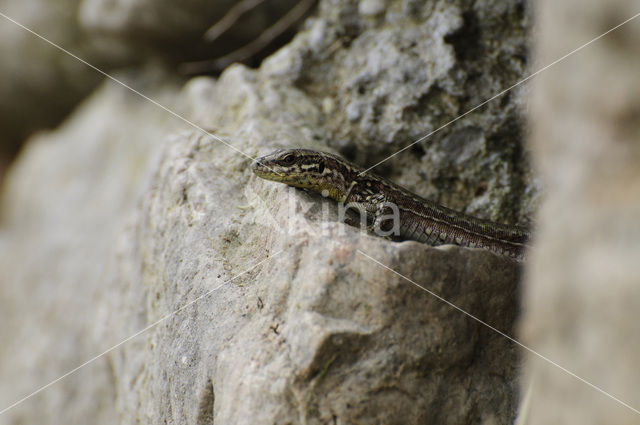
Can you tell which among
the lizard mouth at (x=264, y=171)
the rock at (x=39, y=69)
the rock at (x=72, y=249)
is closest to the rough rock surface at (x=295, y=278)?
the rock at (x=72, y=249)

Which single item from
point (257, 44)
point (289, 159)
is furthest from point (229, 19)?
point (289, 159)

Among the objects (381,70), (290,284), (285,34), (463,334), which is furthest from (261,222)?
(285,34)

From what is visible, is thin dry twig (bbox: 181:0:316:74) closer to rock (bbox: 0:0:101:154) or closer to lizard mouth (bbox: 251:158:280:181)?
rock (bbox: 0:0:101:154)

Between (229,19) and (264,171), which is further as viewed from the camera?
(229,19)

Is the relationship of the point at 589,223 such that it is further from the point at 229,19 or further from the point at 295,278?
the point at 229,19

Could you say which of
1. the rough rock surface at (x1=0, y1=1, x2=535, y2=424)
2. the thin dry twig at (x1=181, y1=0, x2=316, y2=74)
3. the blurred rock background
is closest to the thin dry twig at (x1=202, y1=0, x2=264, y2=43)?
the blurred rock background

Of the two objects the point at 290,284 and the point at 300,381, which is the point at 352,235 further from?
the point at 300,381

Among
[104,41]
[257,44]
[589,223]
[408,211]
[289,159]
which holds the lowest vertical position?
[589,223]
